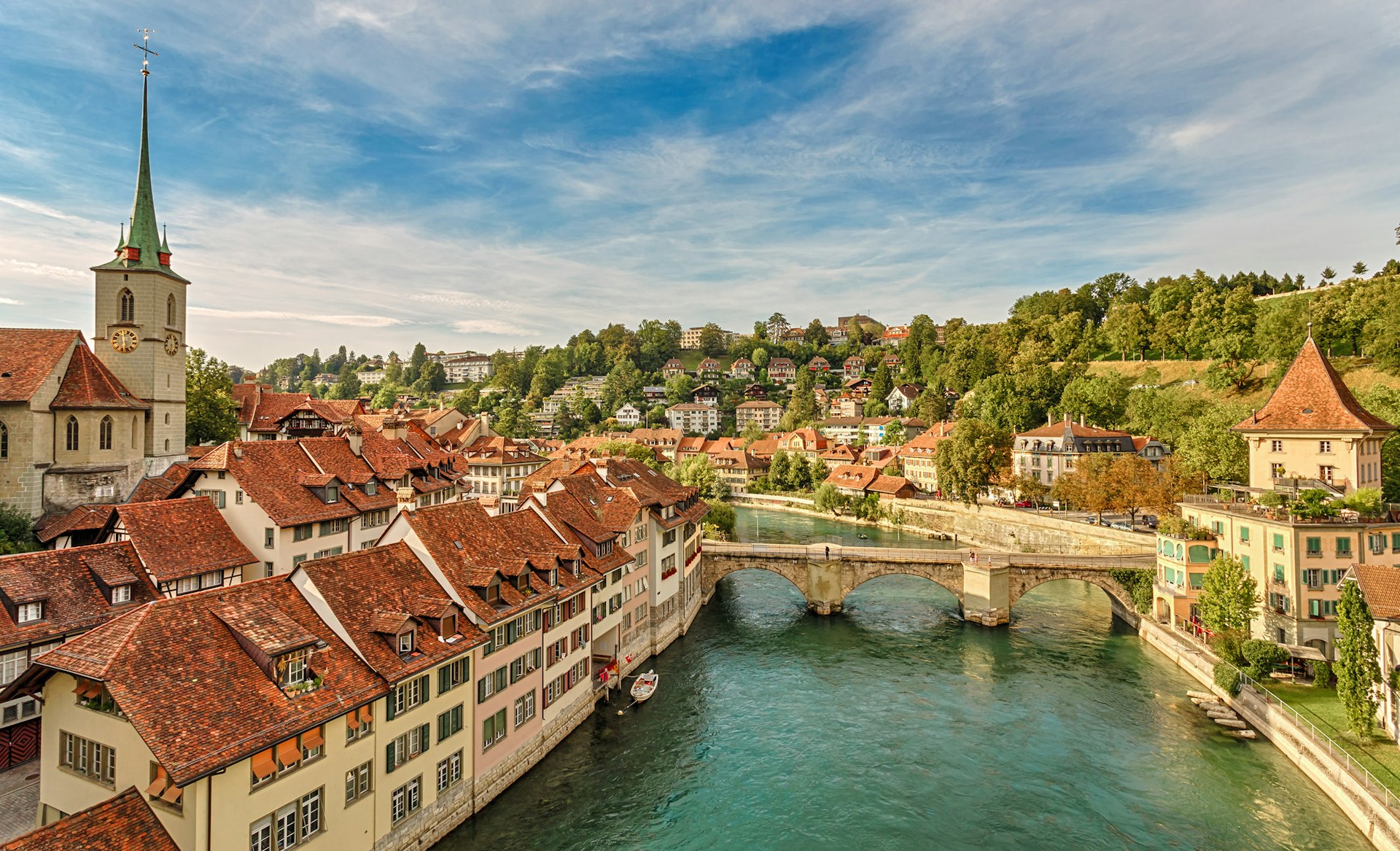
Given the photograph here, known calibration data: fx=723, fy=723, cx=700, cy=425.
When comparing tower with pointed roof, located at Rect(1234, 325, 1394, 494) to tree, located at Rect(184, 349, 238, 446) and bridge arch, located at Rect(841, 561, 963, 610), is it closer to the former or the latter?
bridge arch, located at Rect(841, 561, 963, 610)

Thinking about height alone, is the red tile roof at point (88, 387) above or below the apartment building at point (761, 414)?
below

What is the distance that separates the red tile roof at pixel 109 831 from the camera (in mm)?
13234

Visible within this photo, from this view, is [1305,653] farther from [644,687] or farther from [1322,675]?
[644,687]

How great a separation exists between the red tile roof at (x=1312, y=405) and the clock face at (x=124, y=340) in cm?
6055

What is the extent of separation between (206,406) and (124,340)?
1755 cm

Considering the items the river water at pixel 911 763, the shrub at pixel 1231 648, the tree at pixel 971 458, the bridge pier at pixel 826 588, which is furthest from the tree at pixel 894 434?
the shrub at pixel 1231 648

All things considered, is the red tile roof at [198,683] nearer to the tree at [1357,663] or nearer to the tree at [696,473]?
the tree at [1357,663]

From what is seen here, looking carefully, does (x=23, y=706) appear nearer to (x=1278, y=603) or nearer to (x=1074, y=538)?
(x=1278, y=603)

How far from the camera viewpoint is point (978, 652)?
40500 millimetres

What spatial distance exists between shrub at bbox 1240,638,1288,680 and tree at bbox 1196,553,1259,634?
1.53 metres

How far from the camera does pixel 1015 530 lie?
68.4m

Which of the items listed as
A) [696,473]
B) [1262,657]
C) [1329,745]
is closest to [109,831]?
[1329,745]

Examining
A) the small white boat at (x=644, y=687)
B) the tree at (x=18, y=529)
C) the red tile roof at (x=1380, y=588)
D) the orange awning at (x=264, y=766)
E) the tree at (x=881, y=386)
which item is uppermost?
the tree at (x=881, y=386)

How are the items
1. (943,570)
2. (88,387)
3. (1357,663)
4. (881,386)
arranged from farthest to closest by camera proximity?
(881,386)
(943,570)
(88,387)
(1357,663)
